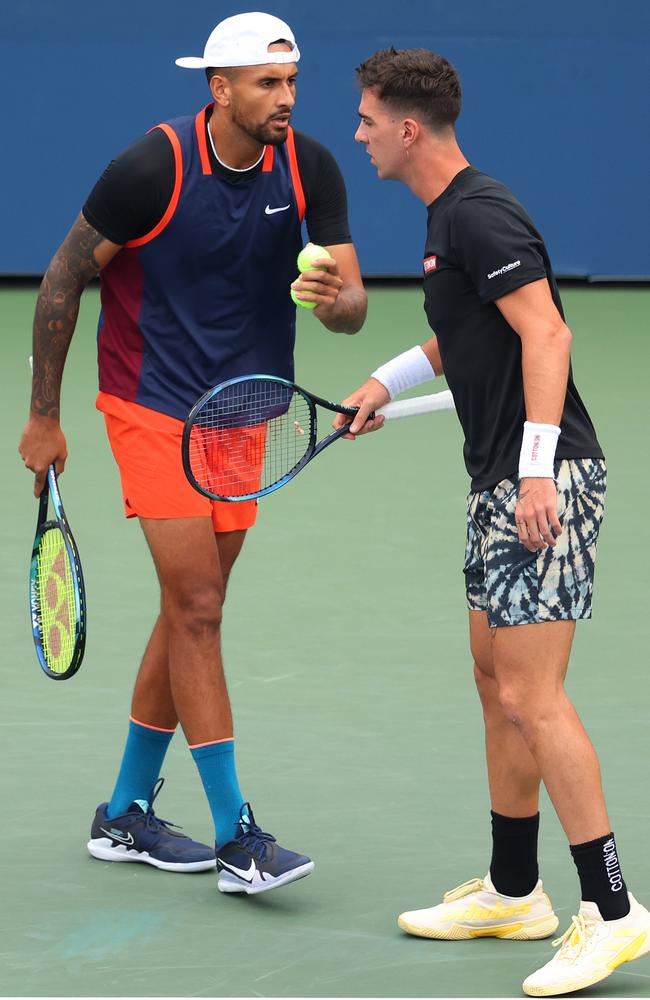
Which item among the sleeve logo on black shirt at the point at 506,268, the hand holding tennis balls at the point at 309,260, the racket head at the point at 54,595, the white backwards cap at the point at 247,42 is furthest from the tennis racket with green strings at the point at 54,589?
the sleeve logo on black shirt at the point at 506,268

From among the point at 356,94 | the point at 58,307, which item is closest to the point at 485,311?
the point at 58,307

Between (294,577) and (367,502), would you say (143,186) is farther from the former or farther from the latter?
(367,502)

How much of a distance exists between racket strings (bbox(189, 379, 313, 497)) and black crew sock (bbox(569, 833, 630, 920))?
113 centimetres

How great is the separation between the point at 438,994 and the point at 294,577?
305cm

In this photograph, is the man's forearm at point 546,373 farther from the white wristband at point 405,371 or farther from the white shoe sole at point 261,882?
the white shoe sole at point 261,882

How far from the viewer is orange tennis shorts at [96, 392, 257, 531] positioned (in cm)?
432

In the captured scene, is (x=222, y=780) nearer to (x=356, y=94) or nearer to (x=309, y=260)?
(x=309, y=260)

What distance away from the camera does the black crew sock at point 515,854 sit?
4.00 metres

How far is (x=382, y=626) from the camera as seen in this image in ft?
20.0

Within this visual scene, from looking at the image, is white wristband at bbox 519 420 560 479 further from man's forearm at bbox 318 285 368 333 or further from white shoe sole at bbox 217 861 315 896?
white shoe sole at bbox 217 861 315 896

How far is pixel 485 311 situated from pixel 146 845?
1565mm

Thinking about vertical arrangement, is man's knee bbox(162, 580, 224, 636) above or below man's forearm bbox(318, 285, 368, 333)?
below

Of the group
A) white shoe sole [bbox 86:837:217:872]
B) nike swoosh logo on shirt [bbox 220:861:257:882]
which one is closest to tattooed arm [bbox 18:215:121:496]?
white shoe sole [bbox 86:837:217:872]

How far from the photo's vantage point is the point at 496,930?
13.1 feet
